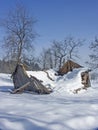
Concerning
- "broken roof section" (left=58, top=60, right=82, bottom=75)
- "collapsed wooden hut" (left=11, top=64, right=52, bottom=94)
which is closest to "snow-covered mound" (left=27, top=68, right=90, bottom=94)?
"collapsed wooden hut" (left=11, top=64, right=52, bottom=94)

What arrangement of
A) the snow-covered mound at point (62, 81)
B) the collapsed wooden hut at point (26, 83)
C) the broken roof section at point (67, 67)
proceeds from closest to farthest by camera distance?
the collapsed wooden hut at point (26, 83) < the snow-covered mound at point (62, 81) < the broken roof section at point (67, 67)

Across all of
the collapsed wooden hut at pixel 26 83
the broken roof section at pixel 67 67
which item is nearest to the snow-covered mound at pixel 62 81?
the collapsed wooden hut at pixel 26 83

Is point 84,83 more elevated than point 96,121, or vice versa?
point 96,121

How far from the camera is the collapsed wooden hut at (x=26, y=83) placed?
2122 centimetres

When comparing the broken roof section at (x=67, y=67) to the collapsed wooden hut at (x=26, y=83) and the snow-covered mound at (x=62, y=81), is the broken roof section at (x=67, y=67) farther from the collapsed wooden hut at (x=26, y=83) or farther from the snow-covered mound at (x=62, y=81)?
the collapsed wooden hut at (x=26, y=83)

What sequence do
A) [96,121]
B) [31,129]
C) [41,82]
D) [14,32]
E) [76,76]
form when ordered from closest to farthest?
[31,129]
[96,121]
[41,82]
[76,76]
[14,32]

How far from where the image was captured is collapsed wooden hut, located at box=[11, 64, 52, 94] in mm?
21219

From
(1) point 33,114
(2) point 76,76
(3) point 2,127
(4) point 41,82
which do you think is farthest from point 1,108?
(2) point 76,76

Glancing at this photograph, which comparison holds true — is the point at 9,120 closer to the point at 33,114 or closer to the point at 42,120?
the point at 42,120

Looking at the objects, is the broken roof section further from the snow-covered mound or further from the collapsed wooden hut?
the collapsed wooden hut

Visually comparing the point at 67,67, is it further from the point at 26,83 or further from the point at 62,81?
the point at 26,83

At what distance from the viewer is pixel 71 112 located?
10.5m

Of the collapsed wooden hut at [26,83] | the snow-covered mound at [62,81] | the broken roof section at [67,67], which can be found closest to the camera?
the collapsed wooden hut at [26,83]

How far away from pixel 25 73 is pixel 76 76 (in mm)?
3797
